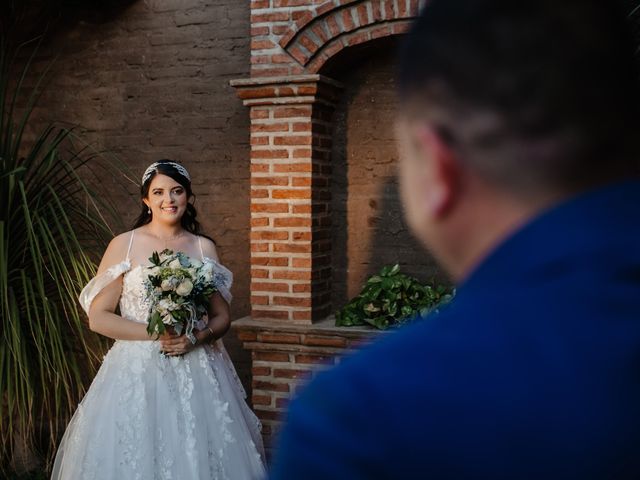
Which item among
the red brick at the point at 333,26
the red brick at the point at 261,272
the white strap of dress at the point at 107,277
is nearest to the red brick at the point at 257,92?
the red brick at the point at 333,26

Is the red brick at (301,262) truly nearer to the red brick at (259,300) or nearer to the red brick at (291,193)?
the red brick at (259,300)

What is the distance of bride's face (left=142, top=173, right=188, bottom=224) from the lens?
4.10m

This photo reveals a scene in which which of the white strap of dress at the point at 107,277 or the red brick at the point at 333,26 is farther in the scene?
the red brick at the point at 333,26

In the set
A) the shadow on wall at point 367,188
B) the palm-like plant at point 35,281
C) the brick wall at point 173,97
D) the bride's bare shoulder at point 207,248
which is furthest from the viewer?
the brick wall at point 173,97

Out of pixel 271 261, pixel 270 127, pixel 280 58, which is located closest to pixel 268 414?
pixel 271 261

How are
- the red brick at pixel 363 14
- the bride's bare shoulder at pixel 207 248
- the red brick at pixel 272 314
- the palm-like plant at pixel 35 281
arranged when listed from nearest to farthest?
the bride's bare shoulder at pixel 207 248
the palm-like plant at pixel 35 281
the red brick at pixel 363 14
the red brick at pixel 272 314

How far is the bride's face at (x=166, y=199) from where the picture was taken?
4.10m

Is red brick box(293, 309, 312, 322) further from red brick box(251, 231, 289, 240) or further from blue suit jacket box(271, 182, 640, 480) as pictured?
blue suit jacket box(271, 182, 640, 480)

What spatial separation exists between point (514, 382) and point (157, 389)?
11.1 ft

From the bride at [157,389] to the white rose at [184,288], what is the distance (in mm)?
254

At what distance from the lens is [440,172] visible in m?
0.77

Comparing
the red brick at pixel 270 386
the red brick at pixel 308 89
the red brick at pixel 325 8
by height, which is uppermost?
the red brick at pixel 325 8

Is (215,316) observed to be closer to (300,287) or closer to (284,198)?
(300,287)

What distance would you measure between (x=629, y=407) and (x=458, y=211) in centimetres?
24
